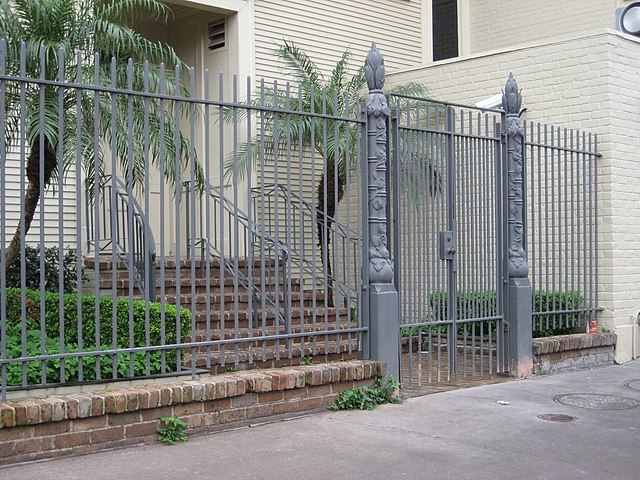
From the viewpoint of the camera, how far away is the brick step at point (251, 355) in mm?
6992

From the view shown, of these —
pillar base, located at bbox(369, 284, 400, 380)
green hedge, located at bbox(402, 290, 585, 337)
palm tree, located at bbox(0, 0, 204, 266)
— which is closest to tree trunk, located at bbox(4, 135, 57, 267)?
palm tree, located at bbox(0, 0, 204, 266)

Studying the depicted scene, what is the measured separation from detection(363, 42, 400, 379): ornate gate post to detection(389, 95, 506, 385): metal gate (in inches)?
12.5

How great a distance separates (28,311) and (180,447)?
3.00m

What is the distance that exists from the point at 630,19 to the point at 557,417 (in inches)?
283

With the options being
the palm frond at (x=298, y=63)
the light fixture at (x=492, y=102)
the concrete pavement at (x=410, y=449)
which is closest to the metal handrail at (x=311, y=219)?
the concrete pavement at (x=410, y=449)

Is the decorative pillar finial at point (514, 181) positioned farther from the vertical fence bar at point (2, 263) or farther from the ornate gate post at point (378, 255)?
the vertical fence bar at point (2, 263)

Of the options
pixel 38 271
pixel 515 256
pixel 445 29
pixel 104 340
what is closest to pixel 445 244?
pixel 515 256

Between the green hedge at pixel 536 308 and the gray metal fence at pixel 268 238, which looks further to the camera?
the green hedge at pixel 536 308

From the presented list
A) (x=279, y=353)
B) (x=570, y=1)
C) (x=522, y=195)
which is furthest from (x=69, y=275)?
(x=570, y=1)

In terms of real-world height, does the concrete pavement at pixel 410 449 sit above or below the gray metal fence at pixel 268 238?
below

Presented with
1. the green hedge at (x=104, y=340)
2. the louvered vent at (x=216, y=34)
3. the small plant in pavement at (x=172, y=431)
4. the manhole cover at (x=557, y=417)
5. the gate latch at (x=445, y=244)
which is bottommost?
the manhole cover at (x=557, y=417)

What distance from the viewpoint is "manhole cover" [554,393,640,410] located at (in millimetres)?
7797

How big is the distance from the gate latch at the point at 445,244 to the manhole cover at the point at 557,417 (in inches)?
77.6

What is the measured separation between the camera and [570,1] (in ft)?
52.3
